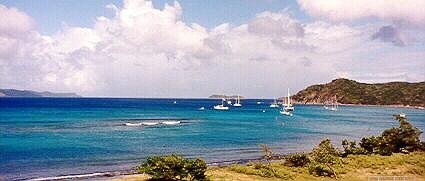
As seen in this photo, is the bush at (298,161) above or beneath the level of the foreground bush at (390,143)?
beneath

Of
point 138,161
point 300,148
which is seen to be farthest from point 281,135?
point 138,161

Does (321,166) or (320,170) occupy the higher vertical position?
(321,166)

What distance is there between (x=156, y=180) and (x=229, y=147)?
112ft

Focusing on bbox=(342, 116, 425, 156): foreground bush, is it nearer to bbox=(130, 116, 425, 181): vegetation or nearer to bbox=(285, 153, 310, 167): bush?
bbox=(130, 116, 425, 181): vegetation

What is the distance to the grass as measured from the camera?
40.0 m

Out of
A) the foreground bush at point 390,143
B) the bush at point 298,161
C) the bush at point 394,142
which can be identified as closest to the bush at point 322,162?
the bush at point 298,161

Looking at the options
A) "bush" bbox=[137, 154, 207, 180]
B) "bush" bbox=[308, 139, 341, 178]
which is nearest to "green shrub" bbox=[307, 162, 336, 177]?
"bush" bbox=[308, 139, 341, 178]

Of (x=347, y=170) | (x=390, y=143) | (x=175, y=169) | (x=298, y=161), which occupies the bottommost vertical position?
(x=347, y=170)

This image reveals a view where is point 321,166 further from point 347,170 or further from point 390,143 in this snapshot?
point 390,143

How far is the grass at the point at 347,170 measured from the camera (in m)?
40.0

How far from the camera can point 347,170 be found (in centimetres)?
4425

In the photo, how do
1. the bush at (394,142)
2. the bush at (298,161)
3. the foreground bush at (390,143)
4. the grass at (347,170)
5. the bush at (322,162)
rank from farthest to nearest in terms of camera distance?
the bush at (394,142), the foreground bush at (390,143), the bush at (298,161), the bush at (322,162), the grass at (347,170)

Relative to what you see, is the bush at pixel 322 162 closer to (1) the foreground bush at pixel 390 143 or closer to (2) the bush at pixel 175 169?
(1) the foreground bush at pixel 390 143

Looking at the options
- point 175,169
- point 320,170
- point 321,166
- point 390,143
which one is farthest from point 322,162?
point 390,143
